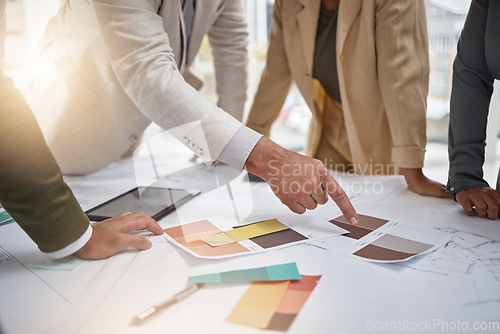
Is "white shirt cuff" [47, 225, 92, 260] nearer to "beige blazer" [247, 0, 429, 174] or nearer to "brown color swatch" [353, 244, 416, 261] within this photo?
"brown color swatch" [353, 244, 416, 261]

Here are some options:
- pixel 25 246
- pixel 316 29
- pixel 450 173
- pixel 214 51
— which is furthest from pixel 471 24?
pixel 25 246

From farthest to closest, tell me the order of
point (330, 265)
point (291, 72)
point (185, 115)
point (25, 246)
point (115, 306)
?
point (291, 72), point (185, 115), point (25, 246), point (330, 265), point (115, 306)

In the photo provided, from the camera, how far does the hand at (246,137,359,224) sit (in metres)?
0.88

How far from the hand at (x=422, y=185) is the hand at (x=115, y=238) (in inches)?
29.0

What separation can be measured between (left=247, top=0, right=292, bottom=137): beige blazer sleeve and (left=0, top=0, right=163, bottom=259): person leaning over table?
952mm

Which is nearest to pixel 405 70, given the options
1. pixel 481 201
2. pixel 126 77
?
pixel 481 201

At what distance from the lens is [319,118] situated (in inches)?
61.6

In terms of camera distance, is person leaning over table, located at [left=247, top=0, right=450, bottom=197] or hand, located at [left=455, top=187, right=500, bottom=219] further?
person leaning over table, located at [left=247, top=0, right=450, bottom=197]

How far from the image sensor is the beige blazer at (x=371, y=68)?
121cm

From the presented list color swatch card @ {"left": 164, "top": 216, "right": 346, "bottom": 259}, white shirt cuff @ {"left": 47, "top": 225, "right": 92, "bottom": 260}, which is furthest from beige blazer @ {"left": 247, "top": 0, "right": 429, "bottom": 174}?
white shirt cuff @ {"left": 47, "top": 225, "right": 92, "bottom": 260}

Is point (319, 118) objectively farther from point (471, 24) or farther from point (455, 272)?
point (455, 272)

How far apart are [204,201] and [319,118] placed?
27.3 inches

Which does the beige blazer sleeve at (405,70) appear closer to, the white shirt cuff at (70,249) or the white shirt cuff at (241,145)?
the white shirt cuff at (241,145)

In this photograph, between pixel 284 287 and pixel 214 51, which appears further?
pixel 214 51
